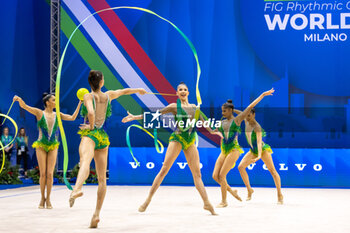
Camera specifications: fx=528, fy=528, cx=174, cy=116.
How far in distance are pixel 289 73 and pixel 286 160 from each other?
2.26 meters

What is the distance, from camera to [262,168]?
1341 centimetres

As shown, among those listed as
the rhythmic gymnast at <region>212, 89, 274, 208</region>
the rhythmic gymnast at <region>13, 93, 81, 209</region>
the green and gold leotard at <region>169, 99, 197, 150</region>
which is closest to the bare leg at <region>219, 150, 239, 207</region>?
the rhythmic gymnast at <region>212, 89, 274, 208</region>

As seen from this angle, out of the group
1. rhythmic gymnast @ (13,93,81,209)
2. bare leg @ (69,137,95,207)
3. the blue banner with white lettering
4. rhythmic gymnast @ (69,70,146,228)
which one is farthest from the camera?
the blue banner with white lettering

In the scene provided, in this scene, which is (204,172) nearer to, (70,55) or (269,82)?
(269,82)

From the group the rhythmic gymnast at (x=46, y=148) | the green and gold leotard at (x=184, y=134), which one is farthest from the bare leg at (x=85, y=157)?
the rhythmic gymnast at (x=46, y=148)

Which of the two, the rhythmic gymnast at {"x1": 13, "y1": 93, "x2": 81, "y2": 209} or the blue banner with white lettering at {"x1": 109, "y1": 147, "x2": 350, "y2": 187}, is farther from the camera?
the blue banner with white lettering at {"x1": 109, "y1": 147, "x2": 350, "y2": 187}

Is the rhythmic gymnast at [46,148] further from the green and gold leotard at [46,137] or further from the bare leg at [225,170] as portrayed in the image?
the bare leg at [225,170]

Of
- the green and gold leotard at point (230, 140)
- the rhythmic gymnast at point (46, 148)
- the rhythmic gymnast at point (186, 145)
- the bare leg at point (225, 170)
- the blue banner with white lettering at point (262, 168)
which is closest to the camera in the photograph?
the rhythmic gymnast at point (186, 145)

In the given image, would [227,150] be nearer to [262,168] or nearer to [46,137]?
[46,137]

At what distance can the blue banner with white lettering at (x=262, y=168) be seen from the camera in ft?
43.0

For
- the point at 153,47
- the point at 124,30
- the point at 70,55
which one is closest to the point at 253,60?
the point at 153,47

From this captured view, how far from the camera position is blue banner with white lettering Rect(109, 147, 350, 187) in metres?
13.1

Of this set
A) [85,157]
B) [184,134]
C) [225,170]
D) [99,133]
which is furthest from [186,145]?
[85,157]

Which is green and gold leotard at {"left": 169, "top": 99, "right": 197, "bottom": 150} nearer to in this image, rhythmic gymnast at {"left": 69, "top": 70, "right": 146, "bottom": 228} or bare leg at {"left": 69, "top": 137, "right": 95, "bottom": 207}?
rhythmic gymnast at {"left": 69, "top": 70, "right": 146, "bottom": 228}
